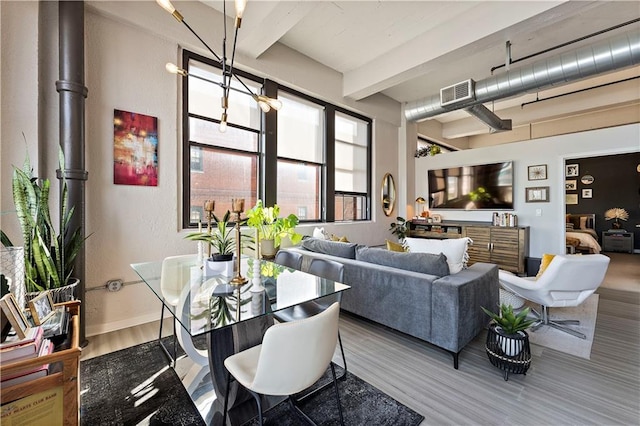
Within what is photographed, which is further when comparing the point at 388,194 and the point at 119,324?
the point at 388,194

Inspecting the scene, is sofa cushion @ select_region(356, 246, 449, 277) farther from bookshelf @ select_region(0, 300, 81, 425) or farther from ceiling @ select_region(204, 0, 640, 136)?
ceiling @ select_region(204, 0, 640, 136)

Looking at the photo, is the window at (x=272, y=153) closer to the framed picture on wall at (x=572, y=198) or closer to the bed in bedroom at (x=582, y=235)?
the bed in bedroom at (x=582, y=235)

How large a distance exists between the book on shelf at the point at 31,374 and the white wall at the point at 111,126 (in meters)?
1.80

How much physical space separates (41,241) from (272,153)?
8.83 feet

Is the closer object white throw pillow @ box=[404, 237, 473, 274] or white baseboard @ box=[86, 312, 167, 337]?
white throw pillow @ box=[404, 237, 473, 274]

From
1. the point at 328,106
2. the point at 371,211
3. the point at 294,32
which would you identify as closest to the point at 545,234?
the point at 371,211

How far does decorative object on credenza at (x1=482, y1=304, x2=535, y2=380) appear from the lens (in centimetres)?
185

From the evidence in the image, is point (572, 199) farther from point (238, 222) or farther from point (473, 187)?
point (238, 222)

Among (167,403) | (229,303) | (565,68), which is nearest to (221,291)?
(229,303)

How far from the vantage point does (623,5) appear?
10.0 ft

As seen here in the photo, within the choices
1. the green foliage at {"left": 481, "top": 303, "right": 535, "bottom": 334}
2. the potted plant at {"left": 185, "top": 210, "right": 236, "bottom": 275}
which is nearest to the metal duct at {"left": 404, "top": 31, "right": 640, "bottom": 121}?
the green foliage at {"left": 481, "top": 303, "right": 535, "bottom": 334}

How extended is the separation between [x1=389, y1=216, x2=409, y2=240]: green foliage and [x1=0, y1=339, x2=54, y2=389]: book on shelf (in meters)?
5.64

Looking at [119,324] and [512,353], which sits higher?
[512,353]

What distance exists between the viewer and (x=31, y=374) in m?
1.03
